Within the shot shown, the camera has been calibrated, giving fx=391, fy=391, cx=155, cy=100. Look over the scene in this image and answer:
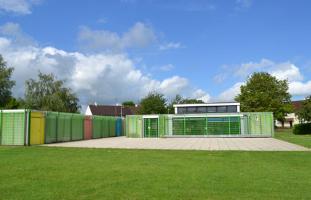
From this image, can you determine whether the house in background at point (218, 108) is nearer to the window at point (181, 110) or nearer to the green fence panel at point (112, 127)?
the window at point (181, 110)

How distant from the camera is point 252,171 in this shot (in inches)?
471

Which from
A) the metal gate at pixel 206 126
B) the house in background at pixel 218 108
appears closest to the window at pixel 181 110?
the house in background at pixel 218 108

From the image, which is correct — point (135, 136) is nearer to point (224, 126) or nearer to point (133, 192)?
point (224, 126)

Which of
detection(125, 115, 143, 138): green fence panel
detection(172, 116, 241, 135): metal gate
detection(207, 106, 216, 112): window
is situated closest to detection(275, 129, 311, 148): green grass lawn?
detection(172, 116, 241, 135): metal gate

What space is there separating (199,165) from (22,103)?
2010 inches

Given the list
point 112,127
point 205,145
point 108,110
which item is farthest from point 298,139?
point 108,110

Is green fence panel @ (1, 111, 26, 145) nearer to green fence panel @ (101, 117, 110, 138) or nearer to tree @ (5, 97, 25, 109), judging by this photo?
green fence panel @ (101, 117, 110, 138)

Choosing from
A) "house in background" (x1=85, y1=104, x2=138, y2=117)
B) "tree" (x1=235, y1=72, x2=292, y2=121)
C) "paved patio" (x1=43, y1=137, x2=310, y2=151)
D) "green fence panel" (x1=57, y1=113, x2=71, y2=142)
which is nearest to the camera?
"paved patio" (x1=43, y1=137, x2=310, y2=151)

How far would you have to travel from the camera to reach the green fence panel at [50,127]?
30.4 meters

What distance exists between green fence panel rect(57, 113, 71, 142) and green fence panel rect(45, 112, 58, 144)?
68 cm

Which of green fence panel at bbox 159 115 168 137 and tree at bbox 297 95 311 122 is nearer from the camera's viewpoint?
green fence panel at bbox 159 115 168 137

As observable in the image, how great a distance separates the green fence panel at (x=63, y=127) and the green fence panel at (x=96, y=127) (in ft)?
21.9

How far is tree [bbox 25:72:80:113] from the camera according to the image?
193ft

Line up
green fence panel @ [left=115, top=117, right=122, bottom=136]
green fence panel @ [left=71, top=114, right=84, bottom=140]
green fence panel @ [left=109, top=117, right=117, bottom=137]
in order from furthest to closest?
green fence panel @ [left=115, top=117, right=122, bottom=136], green fence panel @ [left=109, top=117, right=117, bottom=137], green fence panel @ [left=71, top=114, right=84, bottom=140]
